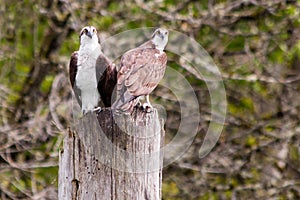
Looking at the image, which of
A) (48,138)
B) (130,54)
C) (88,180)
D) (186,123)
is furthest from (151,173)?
(48,138)

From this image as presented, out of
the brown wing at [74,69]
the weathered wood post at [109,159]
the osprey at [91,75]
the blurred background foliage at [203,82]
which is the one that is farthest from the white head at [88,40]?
the blurred background foliage at [203,82]

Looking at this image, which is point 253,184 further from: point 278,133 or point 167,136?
point 167,136

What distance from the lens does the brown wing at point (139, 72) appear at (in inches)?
166

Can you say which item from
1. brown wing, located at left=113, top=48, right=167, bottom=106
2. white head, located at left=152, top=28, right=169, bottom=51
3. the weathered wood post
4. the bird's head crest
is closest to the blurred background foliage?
white head, located at left=152, top=28, right=169, bottom=51

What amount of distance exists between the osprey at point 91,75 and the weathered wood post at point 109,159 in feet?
4.30

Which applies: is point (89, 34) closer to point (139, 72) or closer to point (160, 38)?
point (139, 72)

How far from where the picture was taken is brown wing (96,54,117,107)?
14.4ft

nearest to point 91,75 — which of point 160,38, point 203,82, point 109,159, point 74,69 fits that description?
point 74,69

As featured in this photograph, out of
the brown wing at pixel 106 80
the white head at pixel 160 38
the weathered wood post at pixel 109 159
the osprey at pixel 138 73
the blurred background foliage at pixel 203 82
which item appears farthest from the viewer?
the blurred background foliage at pixel 203 82

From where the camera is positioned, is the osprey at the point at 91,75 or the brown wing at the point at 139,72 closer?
the brown wing at the point at 139,72

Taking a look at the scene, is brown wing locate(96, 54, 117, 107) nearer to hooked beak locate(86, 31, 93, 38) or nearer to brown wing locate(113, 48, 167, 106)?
brown wing locate(113, 48, 167, 106)

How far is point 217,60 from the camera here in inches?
345

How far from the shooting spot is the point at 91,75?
4.56 metres

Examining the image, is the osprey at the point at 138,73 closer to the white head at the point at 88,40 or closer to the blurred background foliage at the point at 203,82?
the white head at the point at 88,40
